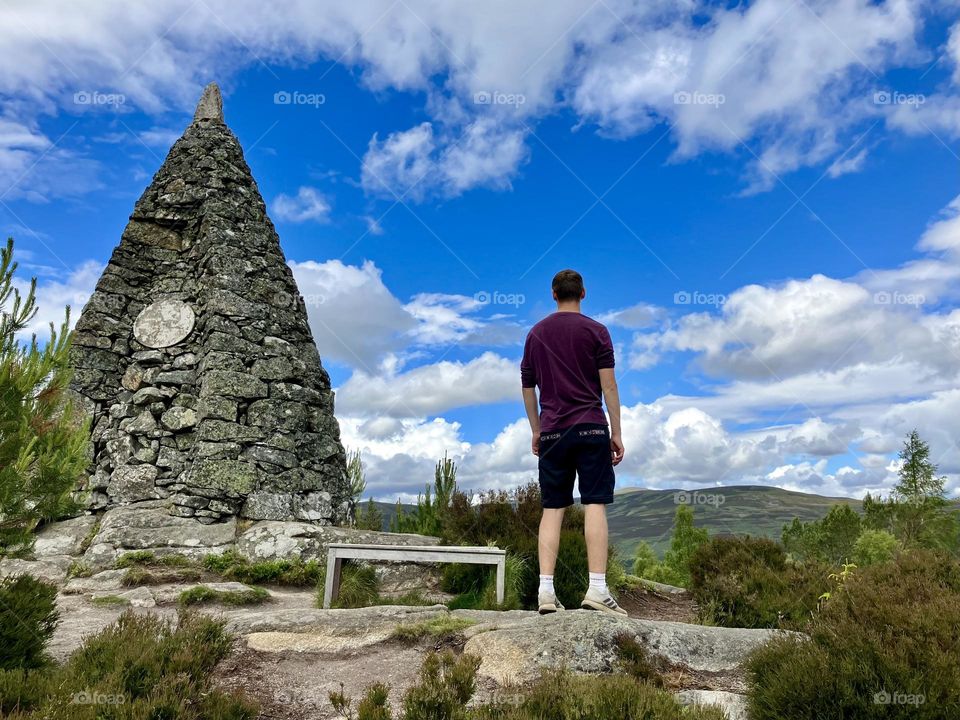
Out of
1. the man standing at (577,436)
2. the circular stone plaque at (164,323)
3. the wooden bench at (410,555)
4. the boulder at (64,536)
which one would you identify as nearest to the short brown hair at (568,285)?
the man standing at (577,436)

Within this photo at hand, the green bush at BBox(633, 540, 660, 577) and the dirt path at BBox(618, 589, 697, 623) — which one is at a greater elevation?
the green bush at BBox(633, 540, 660, 577)

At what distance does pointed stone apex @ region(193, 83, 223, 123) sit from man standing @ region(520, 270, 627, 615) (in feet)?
42.0

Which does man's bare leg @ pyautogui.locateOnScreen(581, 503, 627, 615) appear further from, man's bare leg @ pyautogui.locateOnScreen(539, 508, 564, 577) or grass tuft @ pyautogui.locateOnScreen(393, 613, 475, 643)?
grass tuft @ pyautogui.locateOnScreen(393, 613, 475, 643)

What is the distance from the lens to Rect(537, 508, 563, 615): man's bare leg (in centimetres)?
545

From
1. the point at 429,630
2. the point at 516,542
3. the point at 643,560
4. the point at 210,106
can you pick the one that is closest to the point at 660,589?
the point at 516,542

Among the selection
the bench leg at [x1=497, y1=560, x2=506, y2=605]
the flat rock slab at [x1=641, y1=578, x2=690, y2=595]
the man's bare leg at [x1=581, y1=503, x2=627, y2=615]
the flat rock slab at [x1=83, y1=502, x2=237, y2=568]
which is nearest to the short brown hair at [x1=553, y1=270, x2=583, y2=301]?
the man's bare leg at [x1=581, y1=503, x2=627, y2=615]

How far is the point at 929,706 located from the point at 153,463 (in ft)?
39.8

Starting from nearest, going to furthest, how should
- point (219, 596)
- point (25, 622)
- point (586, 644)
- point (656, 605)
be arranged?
point (586, 644)
point (25, 622)
point (219, 596)
point (656, 605)

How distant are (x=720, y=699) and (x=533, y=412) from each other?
265 cm

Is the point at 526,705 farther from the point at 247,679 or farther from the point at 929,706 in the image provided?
the point at 247,679

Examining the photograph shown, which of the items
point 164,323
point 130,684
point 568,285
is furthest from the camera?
point 164,323

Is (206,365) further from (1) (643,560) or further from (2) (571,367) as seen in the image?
(1) (643,560)

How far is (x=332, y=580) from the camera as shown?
326 inches

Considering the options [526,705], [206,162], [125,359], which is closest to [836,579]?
[526,705]
